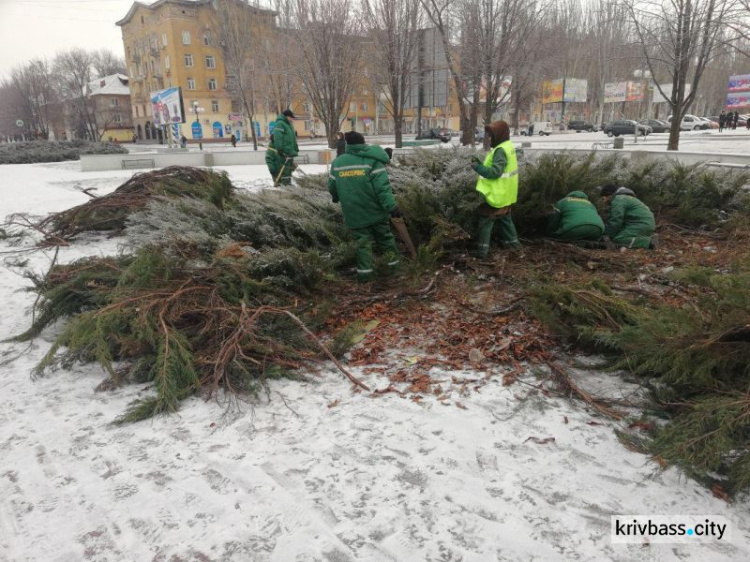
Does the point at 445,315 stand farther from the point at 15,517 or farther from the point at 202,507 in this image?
the point at 15,517

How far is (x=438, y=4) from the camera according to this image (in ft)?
61.4

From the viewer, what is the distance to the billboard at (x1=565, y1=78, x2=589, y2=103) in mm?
54250

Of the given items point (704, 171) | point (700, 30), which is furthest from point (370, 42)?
point (704, 171)

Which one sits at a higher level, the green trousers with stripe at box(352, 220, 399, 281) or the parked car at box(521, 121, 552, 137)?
the parked car at box(521, 121, 552, 137)

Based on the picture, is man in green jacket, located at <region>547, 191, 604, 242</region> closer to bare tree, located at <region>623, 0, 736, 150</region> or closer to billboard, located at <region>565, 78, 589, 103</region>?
bare tree, located at <region>623, 0, 736, 150</region>

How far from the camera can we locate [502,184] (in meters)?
5.34

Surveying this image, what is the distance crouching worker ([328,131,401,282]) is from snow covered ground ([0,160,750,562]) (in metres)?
1.92

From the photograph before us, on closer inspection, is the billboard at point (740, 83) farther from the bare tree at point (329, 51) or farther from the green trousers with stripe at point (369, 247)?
the green trousers with stripe at point (369, 247)

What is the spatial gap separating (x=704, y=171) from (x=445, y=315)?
5912mm

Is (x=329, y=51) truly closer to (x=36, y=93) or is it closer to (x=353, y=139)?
(x=353, y=139)

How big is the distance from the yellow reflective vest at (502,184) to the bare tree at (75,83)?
239 ft

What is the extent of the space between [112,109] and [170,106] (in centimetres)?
5143

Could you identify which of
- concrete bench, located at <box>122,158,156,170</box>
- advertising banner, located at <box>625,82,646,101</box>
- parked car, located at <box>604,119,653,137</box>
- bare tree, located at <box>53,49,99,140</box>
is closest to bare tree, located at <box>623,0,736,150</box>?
concrete bench, located at <box>122,158,156,170</box>

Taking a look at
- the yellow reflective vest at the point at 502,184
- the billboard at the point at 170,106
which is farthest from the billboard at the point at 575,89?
the yellow reflective vest at the point at 502,184
